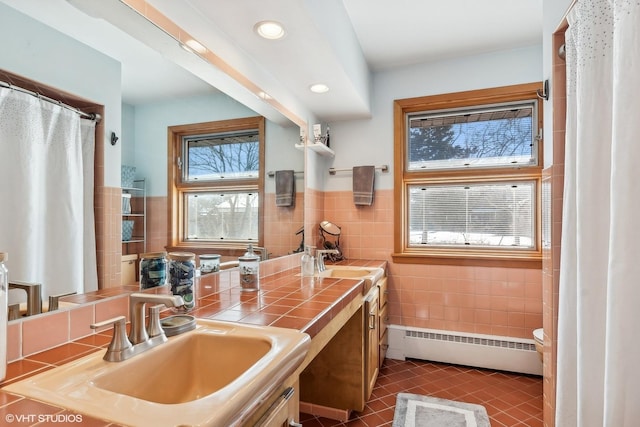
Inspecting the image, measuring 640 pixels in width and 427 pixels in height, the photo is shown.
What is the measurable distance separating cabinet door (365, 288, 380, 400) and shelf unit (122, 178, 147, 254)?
1.38m

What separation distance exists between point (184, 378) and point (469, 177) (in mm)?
2643

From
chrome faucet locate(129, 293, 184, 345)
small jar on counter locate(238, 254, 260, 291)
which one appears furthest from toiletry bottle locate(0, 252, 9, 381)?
small jar on counter locate(238, 254, 260, 291)

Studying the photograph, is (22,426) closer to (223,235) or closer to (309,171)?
(223,235)

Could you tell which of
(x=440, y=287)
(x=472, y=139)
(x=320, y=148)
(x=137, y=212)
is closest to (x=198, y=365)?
(x=137, y=212)

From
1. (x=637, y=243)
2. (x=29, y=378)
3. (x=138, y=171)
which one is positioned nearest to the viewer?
(x=29, y=378)

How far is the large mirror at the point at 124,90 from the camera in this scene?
91 cm

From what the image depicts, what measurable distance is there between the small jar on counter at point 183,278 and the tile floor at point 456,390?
49.5 inches

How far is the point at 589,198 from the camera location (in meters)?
1.10

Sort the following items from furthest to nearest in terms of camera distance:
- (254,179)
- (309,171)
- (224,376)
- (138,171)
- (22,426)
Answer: (309,171), (254,179), (138,171), (224,376), (22,426)

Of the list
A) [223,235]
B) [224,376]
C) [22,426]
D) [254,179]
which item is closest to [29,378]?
[22,426]

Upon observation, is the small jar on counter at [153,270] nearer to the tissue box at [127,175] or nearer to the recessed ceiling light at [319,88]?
the tissue box at [127,175]

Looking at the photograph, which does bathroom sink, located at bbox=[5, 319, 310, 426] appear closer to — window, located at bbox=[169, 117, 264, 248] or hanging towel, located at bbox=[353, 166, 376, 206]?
window, located at bbox=[169, 117, 264, 248]

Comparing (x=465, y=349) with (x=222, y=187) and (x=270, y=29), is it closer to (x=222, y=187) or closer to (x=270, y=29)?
(x=222, y=187)

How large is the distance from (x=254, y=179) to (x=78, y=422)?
60.4 inches
